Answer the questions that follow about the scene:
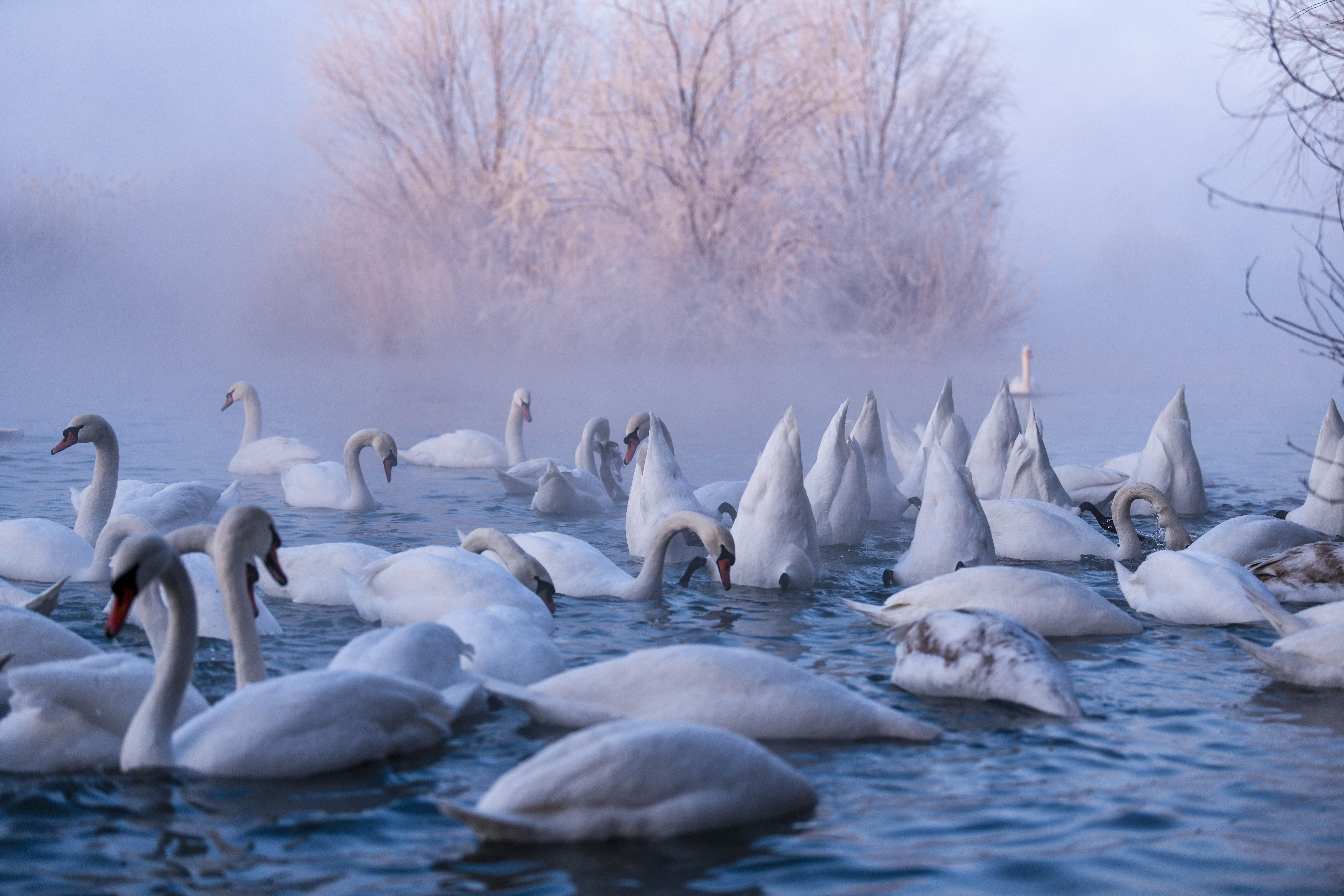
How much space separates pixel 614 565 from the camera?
6867 mm

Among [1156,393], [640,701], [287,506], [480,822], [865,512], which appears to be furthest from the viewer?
[1156,393]

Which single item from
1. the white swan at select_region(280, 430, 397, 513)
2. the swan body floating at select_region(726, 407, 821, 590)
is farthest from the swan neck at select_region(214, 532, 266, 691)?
the white swan at select_region(280, 430, 397, 513)

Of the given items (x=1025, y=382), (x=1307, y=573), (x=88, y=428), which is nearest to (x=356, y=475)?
(x=88, y=428)

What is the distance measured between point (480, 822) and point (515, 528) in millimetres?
5675

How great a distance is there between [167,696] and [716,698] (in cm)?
164

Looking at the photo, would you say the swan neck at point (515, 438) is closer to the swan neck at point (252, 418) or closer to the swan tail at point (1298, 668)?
the swan neck at point (252, 418)

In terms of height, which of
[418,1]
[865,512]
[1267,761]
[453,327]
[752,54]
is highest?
[418,1]

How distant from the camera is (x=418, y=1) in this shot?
32000 millimetres

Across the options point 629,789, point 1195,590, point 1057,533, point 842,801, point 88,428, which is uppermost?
point 88,428

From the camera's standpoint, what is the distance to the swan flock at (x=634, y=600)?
3775 mm

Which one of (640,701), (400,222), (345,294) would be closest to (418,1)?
(400,222)

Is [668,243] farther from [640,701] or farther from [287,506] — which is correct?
[640,701]

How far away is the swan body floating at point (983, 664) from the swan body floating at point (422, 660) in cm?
162

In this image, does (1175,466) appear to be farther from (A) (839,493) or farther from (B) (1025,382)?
(B) (1025,382)
